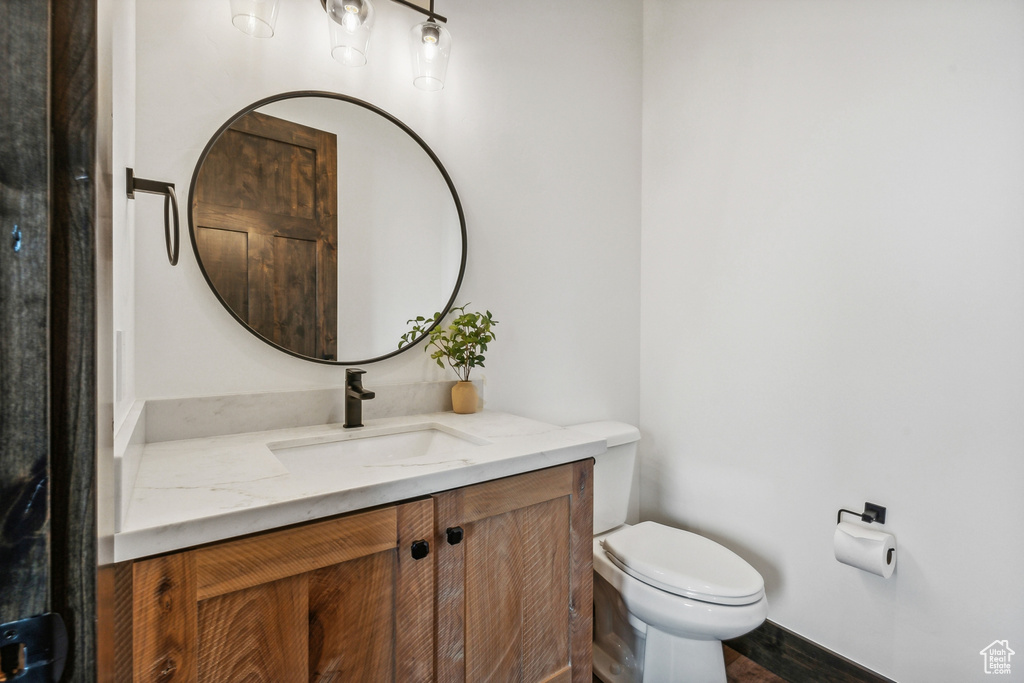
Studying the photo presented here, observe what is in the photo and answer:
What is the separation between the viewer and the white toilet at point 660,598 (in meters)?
1.22

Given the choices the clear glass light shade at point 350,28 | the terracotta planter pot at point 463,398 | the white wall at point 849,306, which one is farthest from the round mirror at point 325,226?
the white wall at point 849,306

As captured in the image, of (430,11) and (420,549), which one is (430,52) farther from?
(420,549)

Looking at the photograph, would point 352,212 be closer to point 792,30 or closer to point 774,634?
point 792,30

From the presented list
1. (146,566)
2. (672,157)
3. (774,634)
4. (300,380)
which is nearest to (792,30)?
(672,157)

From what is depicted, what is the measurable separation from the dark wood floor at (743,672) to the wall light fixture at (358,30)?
197 cm

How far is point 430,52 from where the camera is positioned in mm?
1342

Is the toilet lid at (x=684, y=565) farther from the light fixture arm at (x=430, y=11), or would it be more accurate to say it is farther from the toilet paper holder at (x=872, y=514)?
the light fixture arm at (x=430, y=11)

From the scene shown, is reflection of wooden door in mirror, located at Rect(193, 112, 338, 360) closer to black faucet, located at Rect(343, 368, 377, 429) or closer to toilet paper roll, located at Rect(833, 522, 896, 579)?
black faucet, located at Rect(343, 368, 377, 429)

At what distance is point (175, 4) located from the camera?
108cm

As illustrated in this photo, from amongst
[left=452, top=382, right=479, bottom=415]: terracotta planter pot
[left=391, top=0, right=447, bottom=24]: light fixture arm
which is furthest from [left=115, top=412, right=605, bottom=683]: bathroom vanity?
[left=391, top=0, right=447, bottom=24]: light fixture arm

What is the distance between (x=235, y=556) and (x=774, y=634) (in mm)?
1724

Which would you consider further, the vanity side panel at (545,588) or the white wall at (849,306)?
the white wall at (849,306)

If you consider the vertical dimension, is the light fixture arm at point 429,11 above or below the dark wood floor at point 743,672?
above

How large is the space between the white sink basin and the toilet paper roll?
1.11 meters
